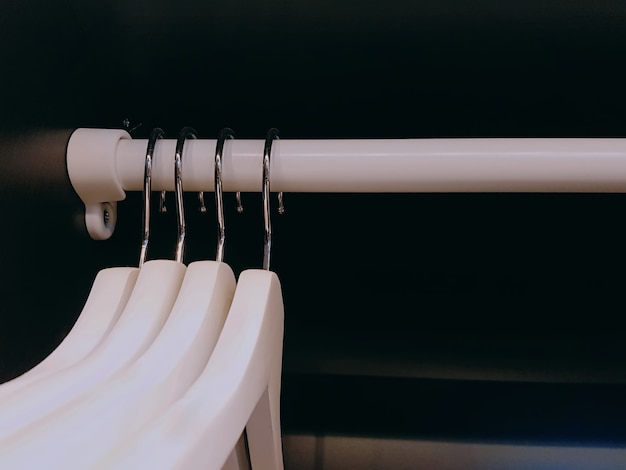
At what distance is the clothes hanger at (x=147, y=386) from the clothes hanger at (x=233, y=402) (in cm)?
1

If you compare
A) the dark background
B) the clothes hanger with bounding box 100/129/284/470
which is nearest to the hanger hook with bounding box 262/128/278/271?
the clothes hanger with bounding box 100/129/284/470

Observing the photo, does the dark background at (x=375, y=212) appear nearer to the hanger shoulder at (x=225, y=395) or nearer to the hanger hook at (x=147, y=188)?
the hanger hook at (x=147, y=188)

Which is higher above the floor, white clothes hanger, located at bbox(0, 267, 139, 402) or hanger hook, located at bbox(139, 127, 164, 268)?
hanger hook, located at bbox(139, 127, 164, 268)

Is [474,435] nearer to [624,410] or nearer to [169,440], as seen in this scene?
[624,410]

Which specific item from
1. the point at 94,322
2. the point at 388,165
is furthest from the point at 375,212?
the point at 94,322

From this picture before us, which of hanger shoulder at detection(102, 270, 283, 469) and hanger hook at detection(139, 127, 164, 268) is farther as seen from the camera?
hanger hook at detection(139, 127, 164, 268)

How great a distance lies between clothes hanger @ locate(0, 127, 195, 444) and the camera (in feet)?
0.84

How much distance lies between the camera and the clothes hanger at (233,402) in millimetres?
231

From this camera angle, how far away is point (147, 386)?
11.1 inches

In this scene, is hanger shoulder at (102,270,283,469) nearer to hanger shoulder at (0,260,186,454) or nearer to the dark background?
hanger shoulder at (0,260,186,454)

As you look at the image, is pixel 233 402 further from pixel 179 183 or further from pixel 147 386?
pixel 179 183

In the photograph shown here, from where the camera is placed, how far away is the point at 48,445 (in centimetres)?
23

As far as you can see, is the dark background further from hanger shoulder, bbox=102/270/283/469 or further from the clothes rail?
hanger shoulder, bbox=102/270/283/469

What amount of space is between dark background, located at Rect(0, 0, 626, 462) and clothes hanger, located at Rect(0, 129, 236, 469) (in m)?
0.11
